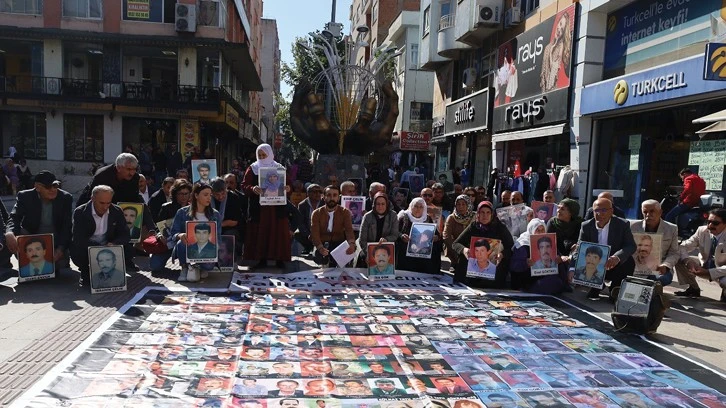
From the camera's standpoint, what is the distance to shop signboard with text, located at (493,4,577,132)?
49.6 ft

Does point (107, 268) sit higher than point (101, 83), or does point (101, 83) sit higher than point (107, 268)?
point (101, 83)

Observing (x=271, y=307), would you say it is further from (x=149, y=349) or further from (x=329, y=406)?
(x=329, y=406)

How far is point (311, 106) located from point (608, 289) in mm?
9653

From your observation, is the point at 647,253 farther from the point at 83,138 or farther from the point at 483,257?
the point at 83,138

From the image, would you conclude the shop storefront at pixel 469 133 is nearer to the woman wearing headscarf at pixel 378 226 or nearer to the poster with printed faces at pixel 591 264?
→ the woman wearing headscarf at pixel 378 226

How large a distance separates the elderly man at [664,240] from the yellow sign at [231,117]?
2259 cm

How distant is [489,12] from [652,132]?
8.68 m

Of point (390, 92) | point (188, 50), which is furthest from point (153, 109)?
point (390, 92)

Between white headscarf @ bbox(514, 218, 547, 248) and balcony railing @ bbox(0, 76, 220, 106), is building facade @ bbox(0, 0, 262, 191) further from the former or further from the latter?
white headscarf @ bbox(514, 218, 547, 248)

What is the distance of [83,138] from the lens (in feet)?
85.6

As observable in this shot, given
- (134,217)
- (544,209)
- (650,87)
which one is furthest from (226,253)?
(650,87)

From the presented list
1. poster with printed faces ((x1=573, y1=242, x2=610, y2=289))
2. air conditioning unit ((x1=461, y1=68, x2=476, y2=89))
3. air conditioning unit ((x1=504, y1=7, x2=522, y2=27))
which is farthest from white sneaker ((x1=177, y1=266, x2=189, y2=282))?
air conditioning unit ((x1=461, y1=68, x2=476, y2=89))

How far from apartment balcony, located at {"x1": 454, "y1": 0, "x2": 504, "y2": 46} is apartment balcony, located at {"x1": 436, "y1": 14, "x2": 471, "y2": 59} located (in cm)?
115

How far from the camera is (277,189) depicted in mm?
7805
